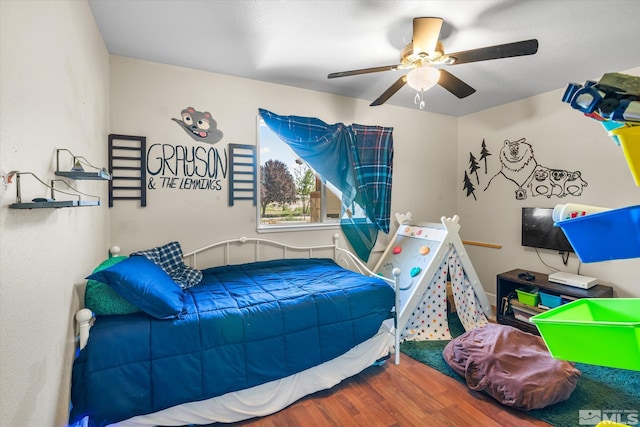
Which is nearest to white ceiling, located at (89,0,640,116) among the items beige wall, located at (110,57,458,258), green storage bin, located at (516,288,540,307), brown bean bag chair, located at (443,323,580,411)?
beige wall, located at (110,57,458,258)

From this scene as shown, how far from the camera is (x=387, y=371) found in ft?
7.64

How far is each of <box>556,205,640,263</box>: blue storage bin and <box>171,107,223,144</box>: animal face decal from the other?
2557 millimetres

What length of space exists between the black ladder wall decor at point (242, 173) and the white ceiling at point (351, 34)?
66 centimetres

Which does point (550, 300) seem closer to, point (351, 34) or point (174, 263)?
point (351, 34)

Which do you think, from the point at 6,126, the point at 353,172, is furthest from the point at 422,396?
the point at 6,126

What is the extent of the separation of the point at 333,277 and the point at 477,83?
2.28 metres

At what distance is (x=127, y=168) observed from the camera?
7.79 ft

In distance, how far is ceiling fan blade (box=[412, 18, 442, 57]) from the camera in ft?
5.43

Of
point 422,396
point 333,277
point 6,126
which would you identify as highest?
point 6,126

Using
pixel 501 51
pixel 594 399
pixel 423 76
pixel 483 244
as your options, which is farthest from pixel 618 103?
pixel 483 244

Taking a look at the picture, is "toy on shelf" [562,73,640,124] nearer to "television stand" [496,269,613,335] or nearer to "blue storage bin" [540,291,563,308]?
"television stand" [496,269,613,335]

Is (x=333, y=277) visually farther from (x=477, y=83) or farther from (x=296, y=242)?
(x=477, y=83)

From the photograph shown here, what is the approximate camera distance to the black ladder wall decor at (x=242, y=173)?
2.74 meters

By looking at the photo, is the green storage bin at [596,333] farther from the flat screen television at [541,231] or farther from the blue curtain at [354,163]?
the flat screen television at [541,231]
